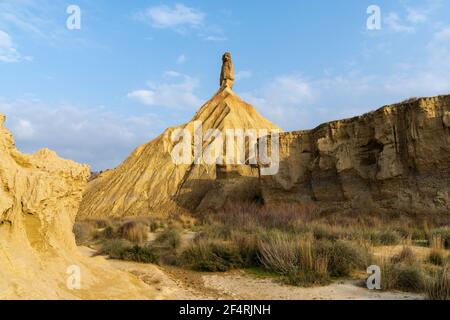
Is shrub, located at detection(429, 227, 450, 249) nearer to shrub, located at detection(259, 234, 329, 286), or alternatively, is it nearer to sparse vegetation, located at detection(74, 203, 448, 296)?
sparse vegetation, located at detection(74, 203, 448, 296)

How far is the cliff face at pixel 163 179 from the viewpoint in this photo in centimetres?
3509

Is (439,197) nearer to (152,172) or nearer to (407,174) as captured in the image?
(407,174)

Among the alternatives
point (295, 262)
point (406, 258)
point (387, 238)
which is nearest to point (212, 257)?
point (295, 262)

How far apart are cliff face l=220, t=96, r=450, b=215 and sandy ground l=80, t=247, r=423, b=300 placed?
1081 centimetres

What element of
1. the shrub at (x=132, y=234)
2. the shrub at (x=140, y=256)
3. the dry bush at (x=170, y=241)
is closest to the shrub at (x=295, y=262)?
the shrub at (x=140, y=256)

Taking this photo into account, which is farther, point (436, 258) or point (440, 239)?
point (440, 239)

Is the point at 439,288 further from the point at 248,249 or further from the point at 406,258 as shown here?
the point at 248,249

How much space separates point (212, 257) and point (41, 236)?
4.73 m

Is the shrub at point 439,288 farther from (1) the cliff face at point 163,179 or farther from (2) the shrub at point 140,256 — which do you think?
(1) the cliff face at point 163,179

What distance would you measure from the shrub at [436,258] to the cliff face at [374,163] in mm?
7699

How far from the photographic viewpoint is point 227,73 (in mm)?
54188

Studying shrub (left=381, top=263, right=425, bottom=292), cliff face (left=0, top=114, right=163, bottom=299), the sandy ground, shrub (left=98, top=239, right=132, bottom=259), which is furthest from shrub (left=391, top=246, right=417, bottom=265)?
shrub (left=98, top=239, right=132, bottom=259)

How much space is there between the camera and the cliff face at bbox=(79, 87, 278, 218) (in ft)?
115

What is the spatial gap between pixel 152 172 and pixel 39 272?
35.5m
